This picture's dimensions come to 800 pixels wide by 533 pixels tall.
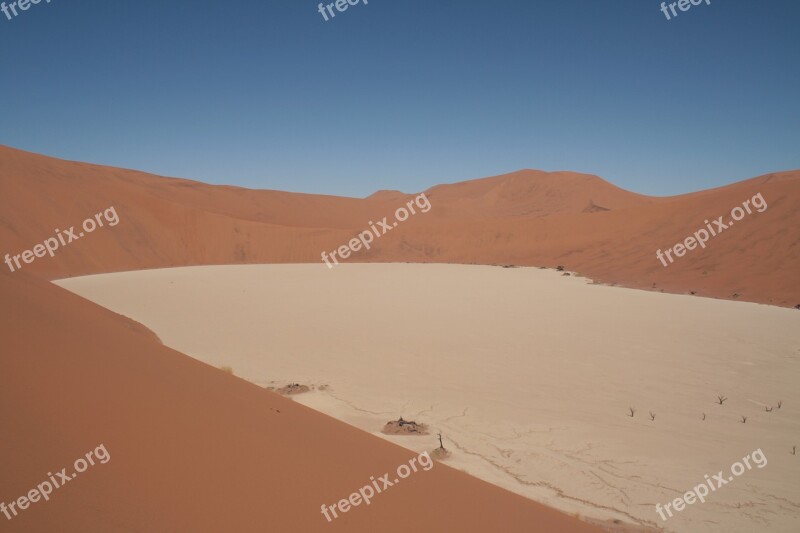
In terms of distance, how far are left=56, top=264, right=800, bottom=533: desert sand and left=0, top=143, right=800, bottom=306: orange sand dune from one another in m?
6.84

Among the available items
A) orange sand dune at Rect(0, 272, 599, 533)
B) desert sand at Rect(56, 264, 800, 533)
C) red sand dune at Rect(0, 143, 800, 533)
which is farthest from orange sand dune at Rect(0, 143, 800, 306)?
orange sand dune at Rect(0, 272, 599, 533)

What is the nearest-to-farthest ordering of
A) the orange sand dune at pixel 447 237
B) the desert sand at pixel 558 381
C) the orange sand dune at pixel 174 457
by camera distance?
the orange sand dune at pixel 174 457 < the desert sand at pixel 558 381 < the orange sand dune at pixel 447 237

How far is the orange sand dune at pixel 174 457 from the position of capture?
200cm

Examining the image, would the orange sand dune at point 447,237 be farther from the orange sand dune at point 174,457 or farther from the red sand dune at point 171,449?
the orange sand dune at point 174,457

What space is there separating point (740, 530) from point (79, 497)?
5.24m

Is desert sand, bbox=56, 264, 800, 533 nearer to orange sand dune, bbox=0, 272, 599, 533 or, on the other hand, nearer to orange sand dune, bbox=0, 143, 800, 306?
orange sand dune, bbox=0, 272, 599, 533

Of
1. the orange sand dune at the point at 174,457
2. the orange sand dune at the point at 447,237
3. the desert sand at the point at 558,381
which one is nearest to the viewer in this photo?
the orange sand dune at the point at 174,457

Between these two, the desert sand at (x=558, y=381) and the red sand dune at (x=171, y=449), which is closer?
the red sand dune at (x=171, y=449)

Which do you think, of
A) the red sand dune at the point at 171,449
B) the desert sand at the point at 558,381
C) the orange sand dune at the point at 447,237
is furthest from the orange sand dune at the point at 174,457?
the orange sand dune at the point at 447,237

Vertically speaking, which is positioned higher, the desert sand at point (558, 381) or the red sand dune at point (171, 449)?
the red sand dune at point (171, 449)

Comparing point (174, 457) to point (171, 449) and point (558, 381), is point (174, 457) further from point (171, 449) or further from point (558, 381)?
point (558, 381)

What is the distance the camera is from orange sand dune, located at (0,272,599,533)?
6.57 ft

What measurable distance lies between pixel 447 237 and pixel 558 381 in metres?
47.3

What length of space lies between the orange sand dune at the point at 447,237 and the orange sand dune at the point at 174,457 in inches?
779
